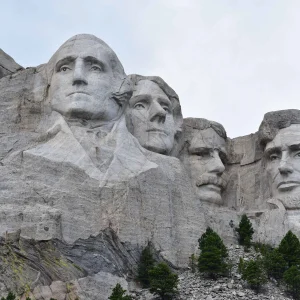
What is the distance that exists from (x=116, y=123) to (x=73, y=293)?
4448 mm

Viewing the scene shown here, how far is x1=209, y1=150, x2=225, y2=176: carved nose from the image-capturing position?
26.1m

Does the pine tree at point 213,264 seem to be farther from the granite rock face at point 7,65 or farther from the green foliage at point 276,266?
the granite rock face at point 7,65

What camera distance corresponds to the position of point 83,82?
2406cm

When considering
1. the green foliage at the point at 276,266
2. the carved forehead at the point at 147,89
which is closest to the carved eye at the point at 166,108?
the carved forehead at the point at 147,89

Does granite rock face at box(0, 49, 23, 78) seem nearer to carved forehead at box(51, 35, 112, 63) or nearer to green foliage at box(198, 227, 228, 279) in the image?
carved forehead at box(51, 35, 112, 63)

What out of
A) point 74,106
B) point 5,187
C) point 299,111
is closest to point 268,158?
point 299,111

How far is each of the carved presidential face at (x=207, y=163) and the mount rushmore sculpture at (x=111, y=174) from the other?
26 mm

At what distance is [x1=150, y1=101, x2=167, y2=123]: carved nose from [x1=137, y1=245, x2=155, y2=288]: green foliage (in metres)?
3.78

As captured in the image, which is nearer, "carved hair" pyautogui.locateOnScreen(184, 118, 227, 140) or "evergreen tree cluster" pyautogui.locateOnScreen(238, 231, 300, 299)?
"evergreen tree cluster" pyautogui.locateOnScreen(238, 231, 300, 299)

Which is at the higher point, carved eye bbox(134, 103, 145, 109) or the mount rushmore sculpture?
carved eye bbox(134, 103, 145, 109)

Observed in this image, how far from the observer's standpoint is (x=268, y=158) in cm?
2636

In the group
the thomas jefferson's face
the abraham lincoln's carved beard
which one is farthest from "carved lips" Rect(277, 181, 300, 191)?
the thomas jefferson's face

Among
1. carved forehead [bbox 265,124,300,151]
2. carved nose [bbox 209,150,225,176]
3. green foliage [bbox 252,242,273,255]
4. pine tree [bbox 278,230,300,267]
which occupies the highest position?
carved forehead [bbox 265,124,300,151]

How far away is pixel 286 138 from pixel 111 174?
15.5ft
